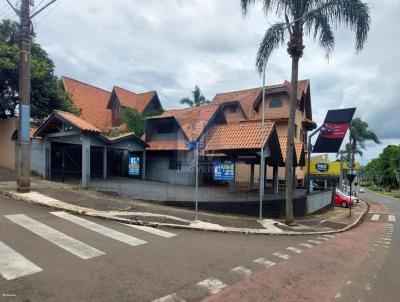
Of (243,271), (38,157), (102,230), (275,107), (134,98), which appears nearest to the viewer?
(243,271)

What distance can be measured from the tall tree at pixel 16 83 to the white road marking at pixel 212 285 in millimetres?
20176

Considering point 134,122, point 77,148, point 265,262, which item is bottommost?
point 265,262

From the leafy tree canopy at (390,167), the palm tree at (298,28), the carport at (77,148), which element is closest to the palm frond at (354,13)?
the palm tree at (298,28)

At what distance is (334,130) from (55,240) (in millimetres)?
21151

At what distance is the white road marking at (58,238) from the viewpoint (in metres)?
6.94

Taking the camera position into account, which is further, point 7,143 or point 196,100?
point 196,100

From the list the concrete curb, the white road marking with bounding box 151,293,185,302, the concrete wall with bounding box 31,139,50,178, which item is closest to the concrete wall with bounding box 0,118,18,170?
the concrete wall with bounding box 31,139,50,178

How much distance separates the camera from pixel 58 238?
7.86 m

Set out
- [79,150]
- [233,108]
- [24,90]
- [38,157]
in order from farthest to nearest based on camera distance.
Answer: [233,108] → [79,150] → [38,157] → [24,90]

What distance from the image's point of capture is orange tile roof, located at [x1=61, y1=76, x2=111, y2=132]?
32.6 m

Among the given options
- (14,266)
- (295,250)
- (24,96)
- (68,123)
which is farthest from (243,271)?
(68,123)

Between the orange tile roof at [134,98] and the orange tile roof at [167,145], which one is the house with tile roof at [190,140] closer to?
the orange tile roof at [167,145]

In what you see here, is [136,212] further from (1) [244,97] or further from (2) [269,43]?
(1) [244,97]

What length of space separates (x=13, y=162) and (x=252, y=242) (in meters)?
17.9
